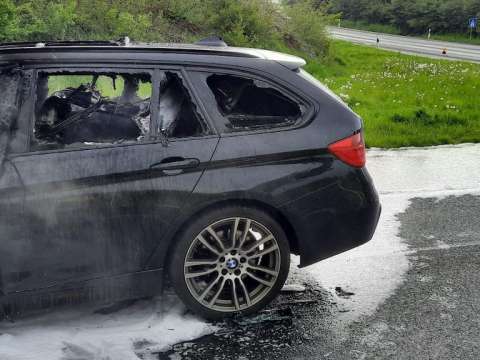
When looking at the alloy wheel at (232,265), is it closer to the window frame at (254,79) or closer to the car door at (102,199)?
the car door at (102,199)

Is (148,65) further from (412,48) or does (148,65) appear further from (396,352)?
(412,48)

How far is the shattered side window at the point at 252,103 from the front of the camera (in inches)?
153

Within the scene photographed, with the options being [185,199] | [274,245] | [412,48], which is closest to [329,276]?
[274,245]

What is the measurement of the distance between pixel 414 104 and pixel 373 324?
8.73 m

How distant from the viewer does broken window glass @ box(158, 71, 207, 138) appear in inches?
148

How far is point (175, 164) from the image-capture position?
3635 mm

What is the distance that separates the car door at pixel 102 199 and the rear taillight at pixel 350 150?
2.70 ft

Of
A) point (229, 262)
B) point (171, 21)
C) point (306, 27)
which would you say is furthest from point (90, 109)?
point (306, 27)

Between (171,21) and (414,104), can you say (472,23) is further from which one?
(414,104)

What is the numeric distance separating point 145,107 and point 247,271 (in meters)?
1.23

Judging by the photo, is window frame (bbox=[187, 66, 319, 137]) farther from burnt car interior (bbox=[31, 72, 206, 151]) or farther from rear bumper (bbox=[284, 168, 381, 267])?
rear bumper (bbox=[284, 168, 381, 267])

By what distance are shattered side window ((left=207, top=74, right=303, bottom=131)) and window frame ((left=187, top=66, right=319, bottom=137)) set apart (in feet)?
0.07

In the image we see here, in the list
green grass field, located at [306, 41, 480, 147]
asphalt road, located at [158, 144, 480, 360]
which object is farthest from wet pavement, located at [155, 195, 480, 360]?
green grass field, located at [306, 41, 480, 147]

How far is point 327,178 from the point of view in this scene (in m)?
3.93
